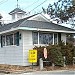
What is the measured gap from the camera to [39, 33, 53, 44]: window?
2543cm

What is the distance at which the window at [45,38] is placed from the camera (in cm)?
2543

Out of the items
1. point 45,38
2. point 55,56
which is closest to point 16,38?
point 45,38

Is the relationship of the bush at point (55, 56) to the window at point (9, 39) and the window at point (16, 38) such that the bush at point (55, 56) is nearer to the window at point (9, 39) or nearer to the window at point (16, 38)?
the window at point (16, 38)

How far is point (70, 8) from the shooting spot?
29.2m

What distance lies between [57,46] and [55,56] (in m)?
1.52

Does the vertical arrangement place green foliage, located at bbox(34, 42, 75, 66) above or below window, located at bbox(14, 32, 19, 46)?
below

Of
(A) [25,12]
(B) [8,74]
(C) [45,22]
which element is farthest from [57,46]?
(A) [25,12]

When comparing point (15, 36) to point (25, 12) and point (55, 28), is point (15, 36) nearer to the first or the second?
point (55, 28)

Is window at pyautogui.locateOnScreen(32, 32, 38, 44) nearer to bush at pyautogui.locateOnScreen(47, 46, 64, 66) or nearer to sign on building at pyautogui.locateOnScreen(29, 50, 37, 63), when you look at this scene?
bush at pyautogui.locateOnScreen(47, 46, 64, 66)

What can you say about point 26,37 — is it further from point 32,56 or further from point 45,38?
point 32,56

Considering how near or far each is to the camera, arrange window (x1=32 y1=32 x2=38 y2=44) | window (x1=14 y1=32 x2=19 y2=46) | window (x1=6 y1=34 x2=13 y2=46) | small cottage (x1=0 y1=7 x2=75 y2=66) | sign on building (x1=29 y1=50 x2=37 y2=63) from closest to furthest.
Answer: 1. sign on building (x1=29 y1=50 x2=37 y2=63)
2. small cottage (x1=0 y1=7 x2=75 y2=66)
3. window (x1=32 y1=32 x2=38 y2=44)
4. window (x1=14 y1=32 x2=19 y2=46)
5. window (x1=6 y1=34 x2=13 y2=46)

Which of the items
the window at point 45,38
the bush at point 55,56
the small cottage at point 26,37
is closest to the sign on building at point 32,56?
the bush at point 55,56

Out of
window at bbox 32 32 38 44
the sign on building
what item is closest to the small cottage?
window at bbox 32 32 38 44

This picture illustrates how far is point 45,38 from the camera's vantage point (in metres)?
25.8
